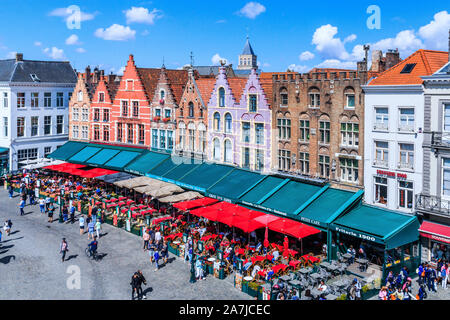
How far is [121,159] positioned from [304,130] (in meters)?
20.4

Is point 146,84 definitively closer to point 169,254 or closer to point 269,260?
point 169,254

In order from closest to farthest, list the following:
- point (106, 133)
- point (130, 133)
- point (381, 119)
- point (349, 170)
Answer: point (381, 119) → point (349, 170) → point (130, 133) → point (106, 133)

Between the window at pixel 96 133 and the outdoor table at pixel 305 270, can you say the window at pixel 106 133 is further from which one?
the outdoor table at pixel 305 270

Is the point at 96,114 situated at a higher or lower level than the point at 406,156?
higher

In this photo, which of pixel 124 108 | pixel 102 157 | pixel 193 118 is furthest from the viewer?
pixel 124 108

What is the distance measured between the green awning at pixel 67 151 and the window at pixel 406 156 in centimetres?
3553

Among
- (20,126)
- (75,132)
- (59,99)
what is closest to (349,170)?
(75,132)

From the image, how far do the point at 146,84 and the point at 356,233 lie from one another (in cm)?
2853

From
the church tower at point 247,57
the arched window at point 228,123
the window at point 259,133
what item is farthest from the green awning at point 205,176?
the church tower at point 247,57

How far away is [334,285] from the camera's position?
880 inches

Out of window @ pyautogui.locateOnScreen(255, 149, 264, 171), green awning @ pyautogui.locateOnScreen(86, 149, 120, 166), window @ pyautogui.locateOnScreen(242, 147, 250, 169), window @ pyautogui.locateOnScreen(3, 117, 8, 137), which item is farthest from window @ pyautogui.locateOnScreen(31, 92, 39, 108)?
window @ pyautogui.locateOnScreen(255, 149, 264, 171)

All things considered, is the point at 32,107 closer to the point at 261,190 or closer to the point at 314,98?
the point at 261,190

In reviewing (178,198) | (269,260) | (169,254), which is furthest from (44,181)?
Result: (269,260)

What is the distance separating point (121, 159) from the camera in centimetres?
4428
